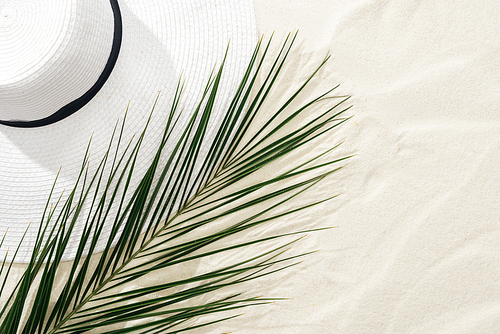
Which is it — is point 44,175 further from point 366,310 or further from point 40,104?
point 366,310

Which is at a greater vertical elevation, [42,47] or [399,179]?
[42,47]

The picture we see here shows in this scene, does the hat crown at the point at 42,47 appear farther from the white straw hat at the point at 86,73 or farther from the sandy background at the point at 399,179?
the sandy background at the point at 399,179

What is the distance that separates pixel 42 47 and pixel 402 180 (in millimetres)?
1013

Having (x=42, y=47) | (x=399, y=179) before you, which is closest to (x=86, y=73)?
(x=42, y=47)

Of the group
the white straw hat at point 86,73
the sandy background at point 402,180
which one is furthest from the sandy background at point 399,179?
the white straw hat at point 86,73

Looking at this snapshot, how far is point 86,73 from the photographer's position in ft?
2.86

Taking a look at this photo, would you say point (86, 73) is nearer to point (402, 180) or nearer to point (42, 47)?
point (42, 47)

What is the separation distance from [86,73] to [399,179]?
3.00 ft

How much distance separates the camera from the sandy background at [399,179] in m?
1.22

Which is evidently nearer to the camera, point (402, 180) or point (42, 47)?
point (42, 47)

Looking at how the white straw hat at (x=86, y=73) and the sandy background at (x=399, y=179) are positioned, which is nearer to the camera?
the white straw hat at (x=86, y=73)

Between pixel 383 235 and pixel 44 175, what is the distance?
96 centimetres

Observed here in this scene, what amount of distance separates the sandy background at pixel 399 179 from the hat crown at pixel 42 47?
56cm


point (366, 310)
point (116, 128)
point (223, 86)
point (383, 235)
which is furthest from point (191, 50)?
point (366, 310)
